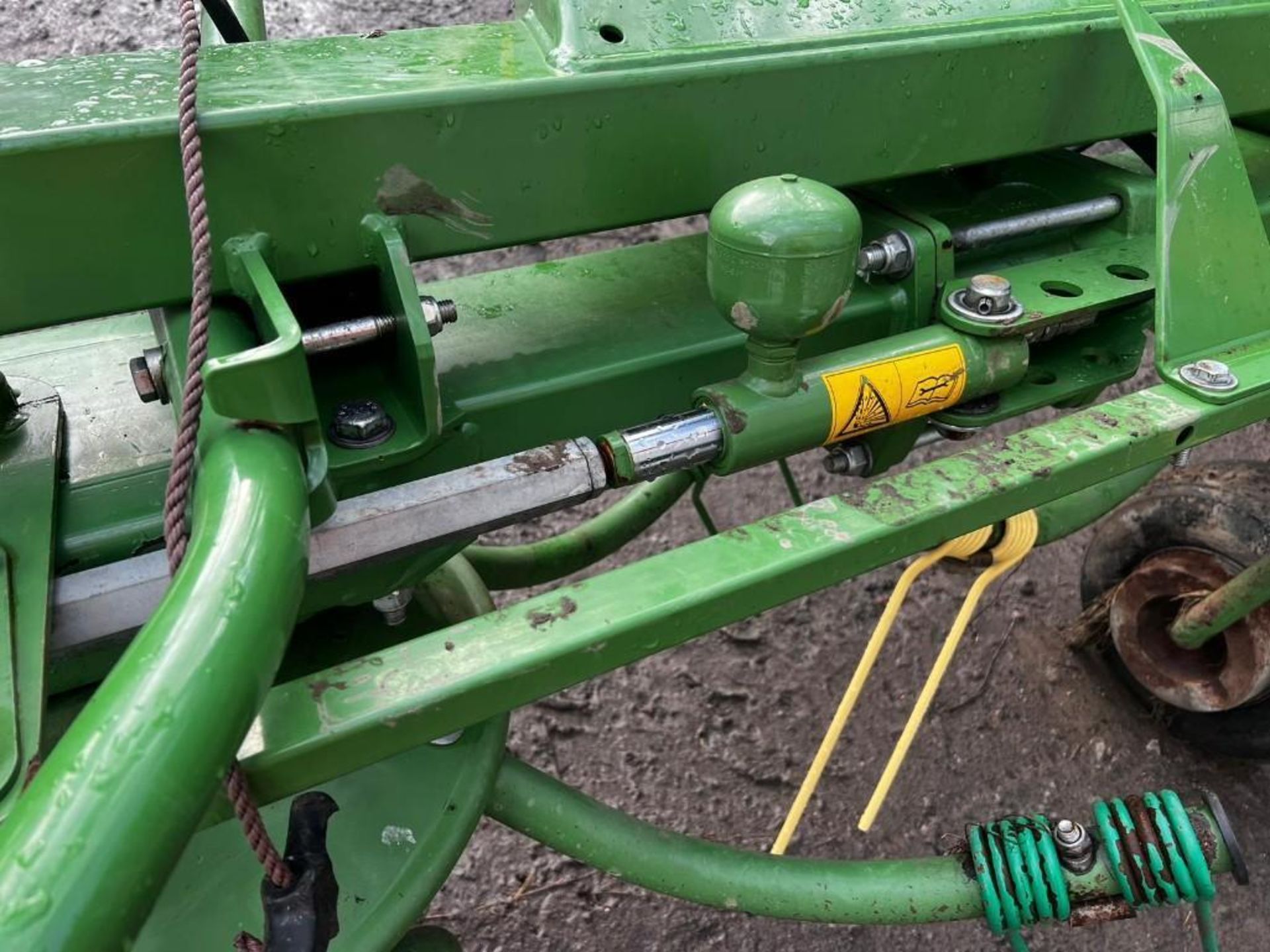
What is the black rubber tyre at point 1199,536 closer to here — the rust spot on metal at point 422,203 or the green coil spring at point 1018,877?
the green coil spring at point 1018,877

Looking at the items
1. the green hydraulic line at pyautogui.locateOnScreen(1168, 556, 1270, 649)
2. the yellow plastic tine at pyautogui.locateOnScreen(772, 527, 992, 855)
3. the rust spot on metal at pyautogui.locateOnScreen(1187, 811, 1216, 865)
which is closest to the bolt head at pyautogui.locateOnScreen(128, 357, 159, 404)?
the yellow plastic tine at pyautogui.locateOnScreen(772, 527, 992, 855)

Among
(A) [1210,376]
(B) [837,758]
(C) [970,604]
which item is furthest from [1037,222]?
(B) [837,758]

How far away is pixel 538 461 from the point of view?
0.84 m

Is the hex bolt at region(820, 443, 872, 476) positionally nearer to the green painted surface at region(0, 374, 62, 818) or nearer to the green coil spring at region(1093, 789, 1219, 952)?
the green coil spring at region(1093, 789, 1219, 952)

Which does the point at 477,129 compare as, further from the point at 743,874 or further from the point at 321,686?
the point at 743,874

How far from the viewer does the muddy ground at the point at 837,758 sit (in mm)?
1682

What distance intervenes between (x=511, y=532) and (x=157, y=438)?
141 cm

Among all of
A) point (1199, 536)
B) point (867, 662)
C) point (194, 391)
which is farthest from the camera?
point (1199, 536)

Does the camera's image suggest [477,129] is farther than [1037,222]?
No

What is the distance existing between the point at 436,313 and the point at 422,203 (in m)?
0.09

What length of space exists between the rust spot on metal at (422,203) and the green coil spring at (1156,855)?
0.83 meters

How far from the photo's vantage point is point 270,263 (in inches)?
31.2

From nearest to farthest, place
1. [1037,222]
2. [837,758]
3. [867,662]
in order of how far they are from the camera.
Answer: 1. [1037,222]
2. [867,662]
3. [837,758]

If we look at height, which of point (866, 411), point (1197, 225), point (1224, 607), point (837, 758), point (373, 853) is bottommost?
point (837, 758)
